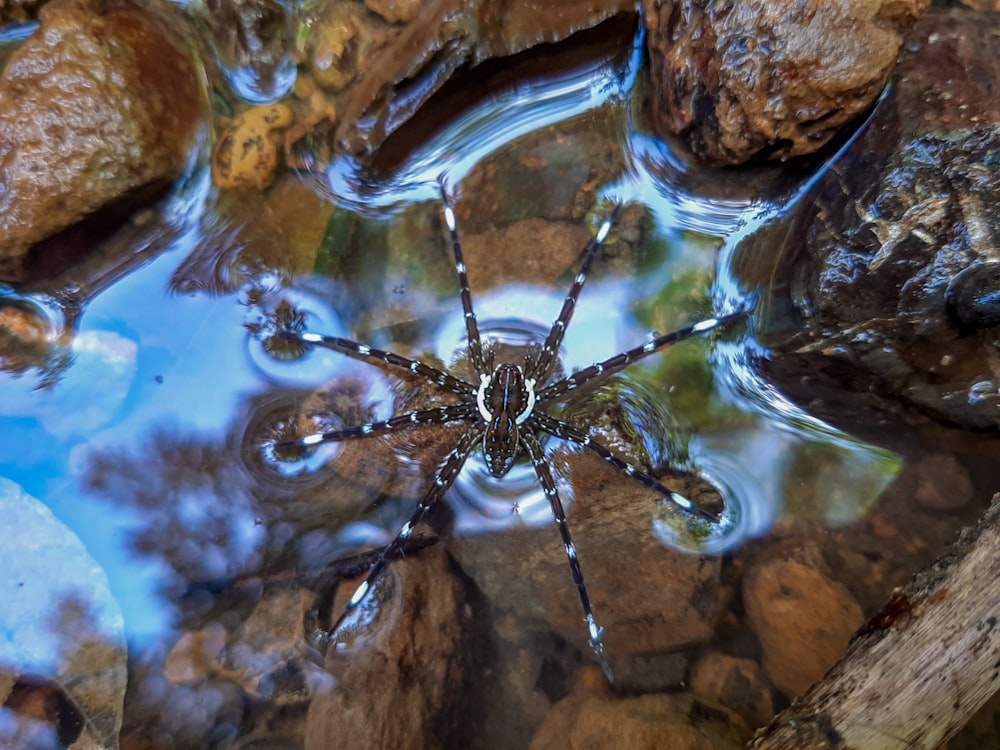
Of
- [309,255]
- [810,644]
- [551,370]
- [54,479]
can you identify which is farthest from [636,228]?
[54,479]

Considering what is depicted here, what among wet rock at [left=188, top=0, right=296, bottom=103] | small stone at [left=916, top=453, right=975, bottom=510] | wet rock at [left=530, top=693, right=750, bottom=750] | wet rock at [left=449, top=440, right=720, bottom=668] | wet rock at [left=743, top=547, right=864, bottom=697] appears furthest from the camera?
wet rock at [left=188, top=0, right=296, bottom=103]

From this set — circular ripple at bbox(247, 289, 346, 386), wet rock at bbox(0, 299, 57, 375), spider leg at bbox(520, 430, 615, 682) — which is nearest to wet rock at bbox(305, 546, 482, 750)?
spider leg at bbox(520, 430, 615, 682)

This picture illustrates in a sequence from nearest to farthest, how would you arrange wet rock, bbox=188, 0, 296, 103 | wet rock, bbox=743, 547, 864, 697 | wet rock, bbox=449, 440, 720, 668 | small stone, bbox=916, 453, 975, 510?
wet rock, bbox=743, 547, 864, 697 → small stone, bbox=916, 453, 975, 510 → wet rock, bbox=449, 440, 720, 668 → wet rock, bbox=188, 0, 296, 103

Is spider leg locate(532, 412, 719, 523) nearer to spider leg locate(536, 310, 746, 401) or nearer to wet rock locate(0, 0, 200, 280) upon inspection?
spider leg locate(536, 310, 746, 401)

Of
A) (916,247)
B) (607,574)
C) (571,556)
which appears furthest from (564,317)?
(916,247)

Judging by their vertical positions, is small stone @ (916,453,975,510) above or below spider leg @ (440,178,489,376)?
below

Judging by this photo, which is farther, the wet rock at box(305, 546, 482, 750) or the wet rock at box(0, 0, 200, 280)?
the wet rock at box(305, 546, 482, 750)

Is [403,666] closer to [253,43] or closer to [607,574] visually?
[607,574]
